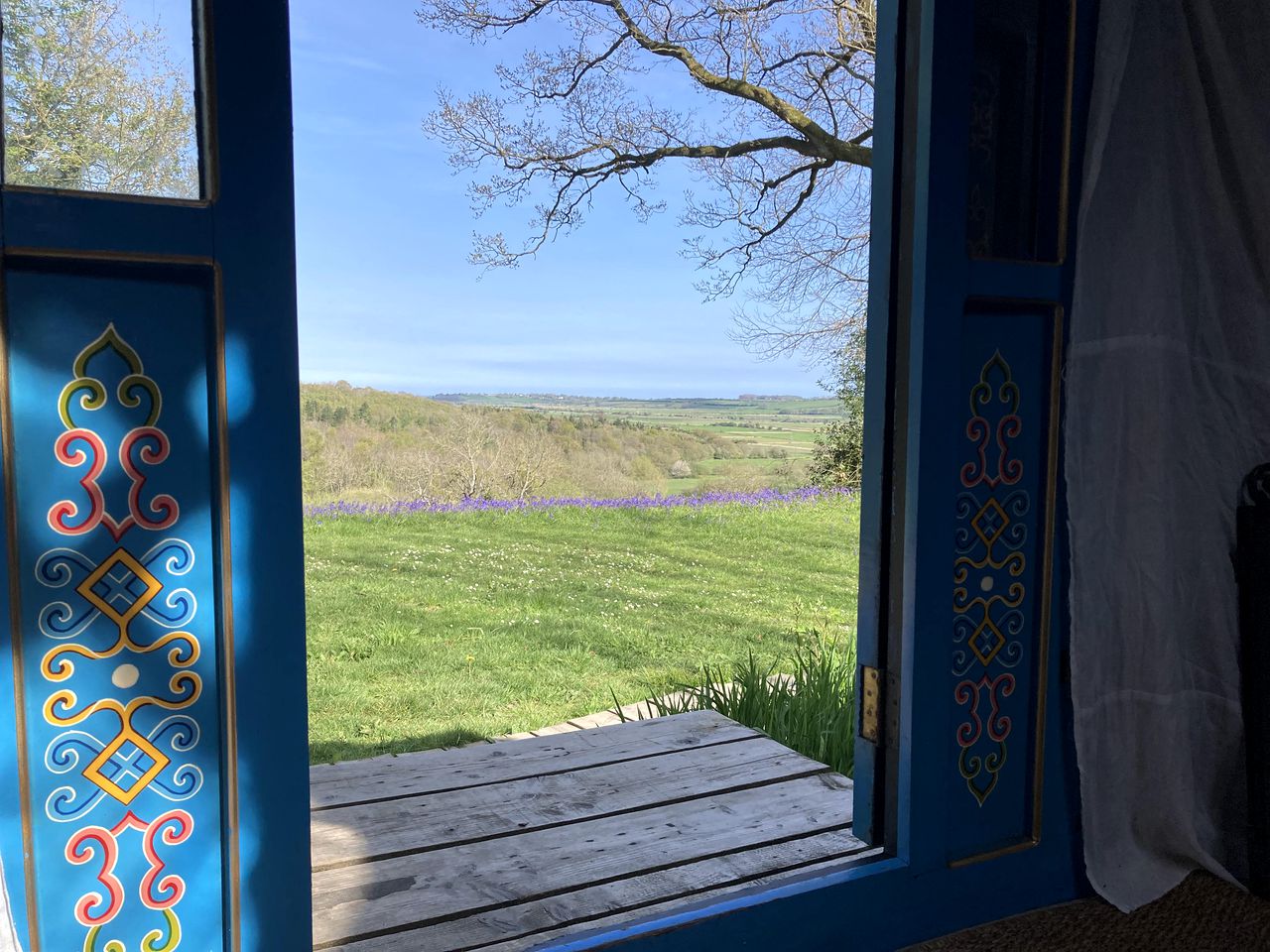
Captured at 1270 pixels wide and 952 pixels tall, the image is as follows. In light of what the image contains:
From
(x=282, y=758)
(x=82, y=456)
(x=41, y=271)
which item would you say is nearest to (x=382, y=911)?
(x=282, y=758)

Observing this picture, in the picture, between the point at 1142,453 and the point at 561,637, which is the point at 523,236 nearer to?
the point at 561,637

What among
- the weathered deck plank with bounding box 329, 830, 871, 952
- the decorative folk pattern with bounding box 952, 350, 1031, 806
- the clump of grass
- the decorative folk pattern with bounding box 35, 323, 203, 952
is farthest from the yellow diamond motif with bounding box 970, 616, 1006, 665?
the decorative folk pattern with bounding box 35, 323, 203, 952

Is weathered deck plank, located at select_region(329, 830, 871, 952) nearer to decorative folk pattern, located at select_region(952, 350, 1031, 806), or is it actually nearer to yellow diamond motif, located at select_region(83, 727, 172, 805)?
decorative folk pattern, located at select_region(952, 350, 1031, 806)

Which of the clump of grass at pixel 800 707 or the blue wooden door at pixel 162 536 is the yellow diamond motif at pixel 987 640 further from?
the blue wooden door at pixel 162 536

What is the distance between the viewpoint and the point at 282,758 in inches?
44.1

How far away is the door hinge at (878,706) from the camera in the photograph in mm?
1669

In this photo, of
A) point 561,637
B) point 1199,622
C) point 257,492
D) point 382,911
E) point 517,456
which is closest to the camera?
point 257,492

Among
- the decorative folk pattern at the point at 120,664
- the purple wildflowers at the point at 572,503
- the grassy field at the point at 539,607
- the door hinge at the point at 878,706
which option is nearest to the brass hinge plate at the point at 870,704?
the door hinge at the point at 878,706

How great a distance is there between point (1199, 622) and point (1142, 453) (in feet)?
1.27

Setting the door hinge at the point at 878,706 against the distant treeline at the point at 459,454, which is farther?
the distant treeline at the point at 459,454

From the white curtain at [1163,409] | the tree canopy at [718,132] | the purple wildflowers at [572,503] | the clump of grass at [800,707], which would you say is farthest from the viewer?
the purple wildflowers at [572,503]

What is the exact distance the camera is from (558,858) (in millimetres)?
1919

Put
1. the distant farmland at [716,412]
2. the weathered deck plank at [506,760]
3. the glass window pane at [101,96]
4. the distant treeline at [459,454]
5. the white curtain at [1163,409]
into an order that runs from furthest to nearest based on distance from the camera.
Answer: the distant farmland at [716,412] → the distant treeline at [459,454] → the weathered deck plank at [506,760] → the white curtain at [1163,409] → the glass window pane at [101,96]

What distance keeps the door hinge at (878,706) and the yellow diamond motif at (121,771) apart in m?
1.18
